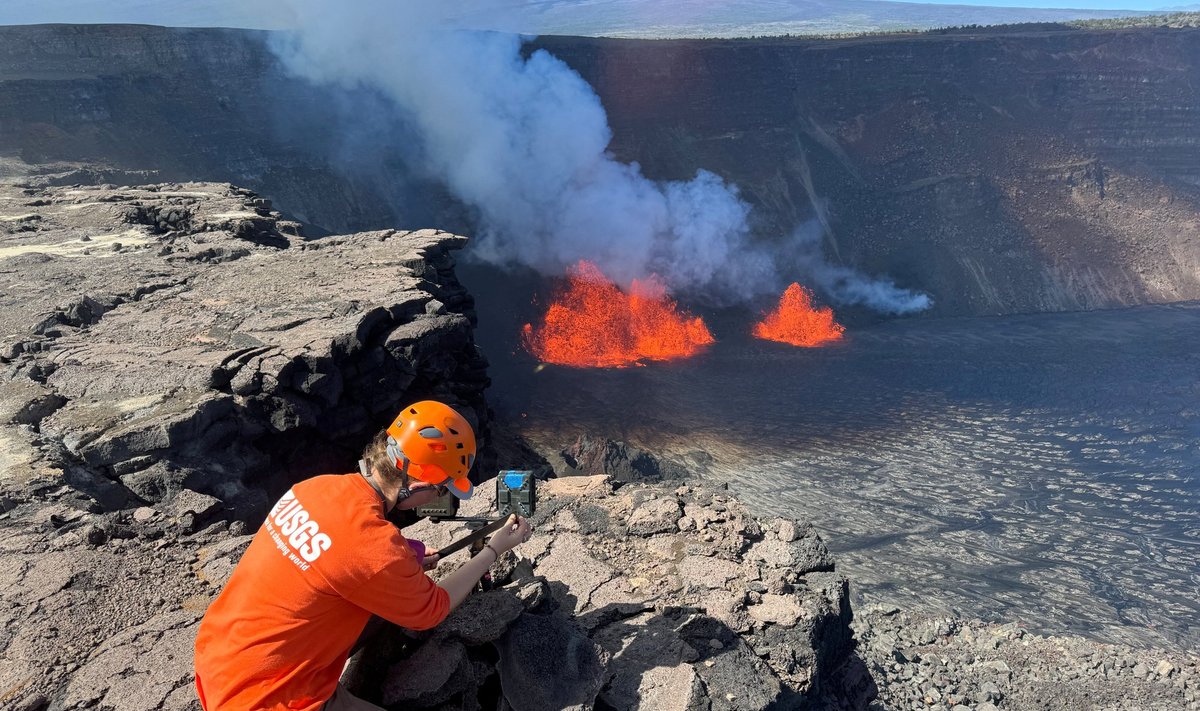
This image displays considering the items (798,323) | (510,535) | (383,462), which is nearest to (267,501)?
(510,535)

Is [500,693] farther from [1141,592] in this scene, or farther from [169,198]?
[169,198]

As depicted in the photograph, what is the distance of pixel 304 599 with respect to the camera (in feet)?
8.66

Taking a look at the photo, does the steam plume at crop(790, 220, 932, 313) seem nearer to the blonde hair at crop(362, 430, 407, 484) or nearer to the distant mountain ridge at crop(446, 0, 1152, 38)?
the blonde hair at crop(362, 430, 407, 484)

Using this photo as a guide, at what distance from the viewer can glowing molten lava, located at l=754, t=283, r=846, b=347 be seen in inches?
941

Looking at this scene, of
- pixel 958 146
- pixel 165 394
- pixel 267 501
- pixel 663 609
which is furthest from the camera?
pixel 958 146

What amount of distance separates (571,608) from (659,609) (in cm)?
58

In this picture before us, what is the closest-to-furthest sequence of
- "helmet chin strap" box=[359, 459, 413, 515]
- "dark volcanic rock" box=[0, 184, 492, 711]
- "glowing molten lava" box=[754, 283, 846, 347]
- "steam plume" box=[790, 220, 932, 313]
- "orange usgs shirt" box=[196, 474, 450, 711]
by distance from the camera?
"orange usgs shirt" box=[196, 474, 450, 711] < "helmet chin strap" box=[359, 459, 413, 515] < "dark volcanic rock" box=[0, 184, 492, 711] < "glowing molten lava" box=[754, 283, 846, 347] < "steam plume" box=[790, 220, 932, 313]

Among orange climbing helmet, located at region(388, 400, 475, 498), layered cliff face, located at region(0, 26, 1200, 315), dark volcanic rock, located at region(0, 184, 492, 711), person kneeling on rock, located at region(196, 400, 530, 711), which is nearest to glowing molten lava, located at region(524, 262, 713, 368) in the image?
layered cliff face, located at region(0, 26, 1200, 315)

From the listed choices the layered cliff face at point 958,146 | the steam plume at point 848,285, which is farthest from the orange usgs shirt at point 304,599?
the layered cliff face at point 958,146

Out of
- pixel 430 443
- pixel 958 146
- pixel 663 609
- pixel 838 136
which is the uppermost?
pixel 958 146

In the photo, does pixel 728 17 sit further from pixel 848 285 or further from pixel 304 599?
pixel 304 599

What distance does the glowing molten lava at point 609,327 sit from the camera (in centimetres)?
2141

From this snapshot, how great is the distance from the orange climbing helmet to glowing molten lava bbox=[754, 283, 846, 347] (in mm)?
21167

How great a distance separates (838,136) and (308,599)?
33.0 metres
